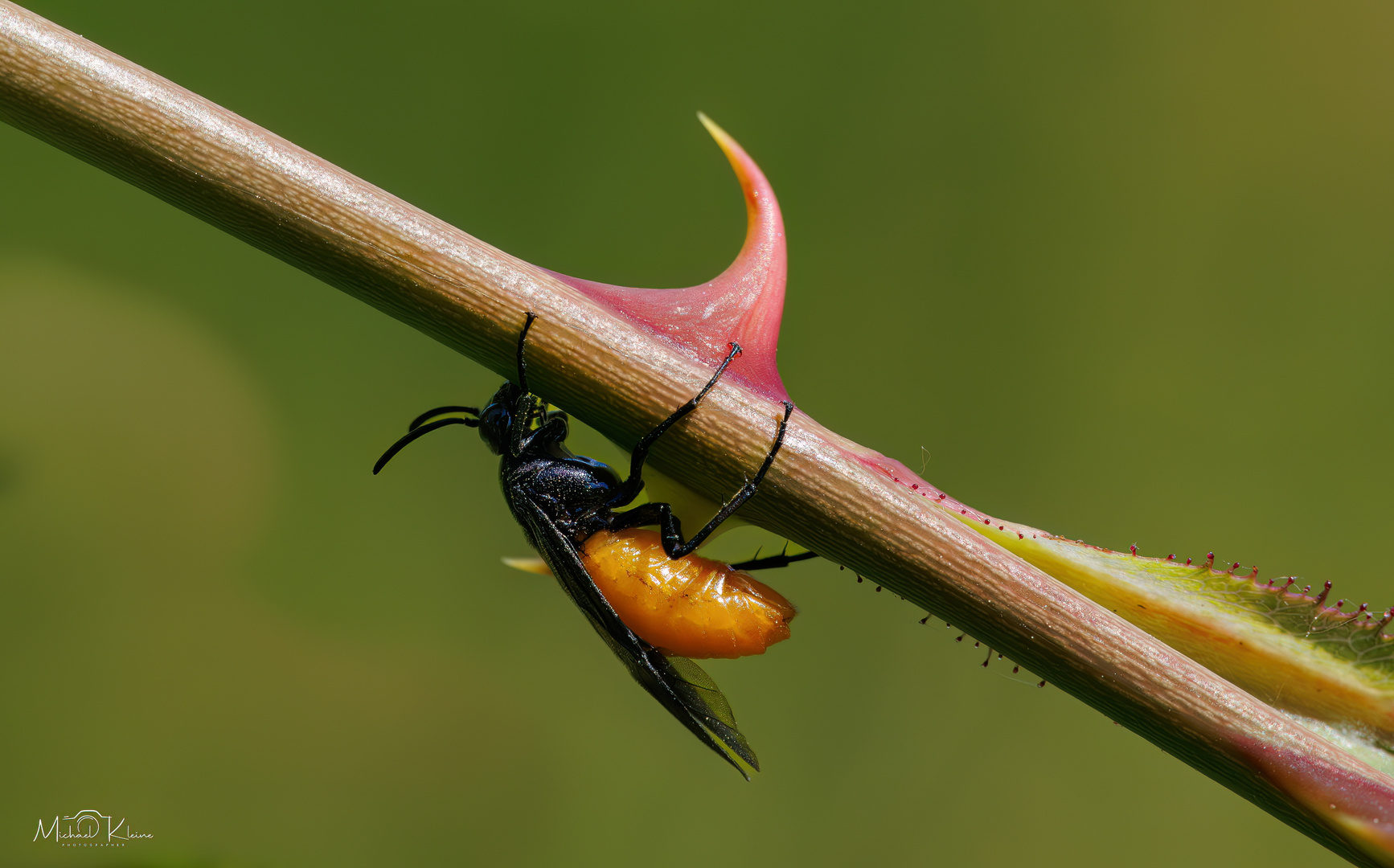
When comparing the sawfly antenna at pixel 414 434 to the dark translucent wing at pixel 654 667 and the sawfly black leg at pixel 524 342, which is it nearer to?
the dark translucent wing at pixel 654 667

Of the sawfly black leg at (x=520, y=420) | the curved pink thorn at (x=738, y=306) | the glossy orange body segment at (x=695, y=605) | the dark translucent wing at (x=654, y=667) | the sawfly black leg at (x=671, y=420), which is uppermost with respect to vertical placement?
the curved pink thorn at (x=738, y=306)

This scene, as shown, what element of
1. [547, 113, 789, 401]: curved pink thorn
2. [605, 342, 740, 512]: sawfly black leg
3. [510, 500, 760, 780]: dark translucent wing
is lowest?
[510, 500, 760, 780]: dark translucent wing

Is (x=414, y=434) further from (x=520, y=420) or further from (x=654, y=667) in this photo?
(x=654, y=667)

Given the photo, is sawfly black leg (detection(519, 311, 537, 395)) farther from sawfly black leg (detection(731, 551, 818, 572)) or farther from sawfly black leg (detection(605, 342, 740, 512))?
sawfly black leg (detection(731, 551, 818, 572))

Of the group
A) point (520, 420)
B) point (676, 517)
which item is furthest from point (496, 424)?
point (676, 517)

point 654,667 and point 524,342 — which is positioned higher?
point 524,342

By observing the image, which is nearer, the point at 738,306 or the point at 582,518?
the point at 738,306

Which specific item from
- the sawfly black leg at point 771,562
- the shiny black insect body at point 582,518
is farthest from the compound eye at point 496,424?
the sawfly black leg at point 771,562

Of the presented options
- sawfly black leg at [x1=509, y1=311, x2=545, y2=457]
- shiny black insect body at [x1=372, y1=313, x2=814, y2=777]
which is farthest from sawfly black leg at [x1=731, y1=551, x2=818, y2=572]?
sawfly black leg at [x1=509, y1=311, x2=545, y2=457]

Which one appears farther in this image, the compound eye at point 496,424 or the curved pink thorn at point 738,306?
the compound eye at point 496,424
